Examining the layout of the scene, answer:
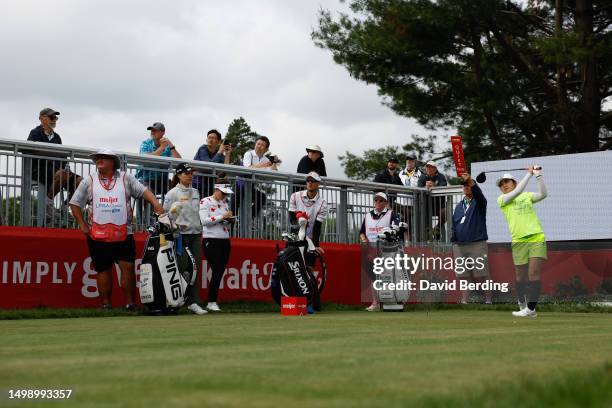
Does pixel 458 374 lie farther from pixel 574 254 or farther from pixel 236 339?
pixel 574 254

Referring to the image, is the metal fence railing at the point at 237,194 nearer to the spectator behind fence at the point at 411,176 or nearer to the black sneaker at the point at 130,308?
the spectator behind fence at the point at 411,176

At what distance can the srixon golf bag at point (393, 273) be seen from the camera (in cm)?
1558

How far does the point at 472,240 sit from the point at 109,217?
610cm

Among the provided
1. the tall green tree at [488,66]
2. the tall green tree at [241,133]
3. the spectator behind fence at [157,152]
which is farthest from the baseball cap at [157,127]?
the tall green tree at [241,133]

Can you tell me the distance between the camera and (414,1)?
2847cm

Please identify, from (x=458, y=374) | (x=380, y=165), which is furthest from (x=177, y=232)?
(x=380, y=165)

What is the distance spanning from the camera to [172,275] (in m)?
13.6

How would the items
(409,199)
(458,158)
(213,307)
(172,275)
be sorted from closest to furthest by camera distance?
(172,275) → (213,307) → (458,158) → (409,199)

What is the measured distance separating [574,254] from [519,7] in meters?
15.5

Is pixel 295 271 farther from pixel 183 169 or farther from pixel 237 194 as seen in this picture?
pixel 237 194

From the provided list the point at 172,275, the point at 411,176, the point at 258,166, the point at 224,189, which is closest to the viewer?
the point at 172,275

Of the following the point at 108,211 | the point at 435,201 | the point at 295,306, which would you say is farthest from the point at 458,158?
the point at 108,211

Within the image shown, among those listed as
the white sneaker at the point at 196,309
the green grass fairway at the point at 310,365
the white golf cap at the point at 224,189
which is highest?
the white golf cap at the point at 224,189

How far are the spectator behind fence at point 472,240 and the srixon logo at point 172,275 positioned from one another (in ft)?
16.2
